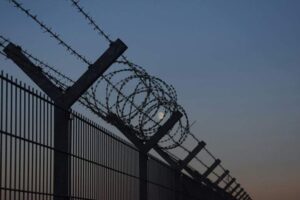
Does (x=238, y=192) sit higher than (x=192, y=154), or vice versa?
(x=238, y=192)

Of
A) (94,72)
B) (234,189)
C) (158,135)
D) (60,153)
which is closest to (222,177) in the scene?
(234,189)

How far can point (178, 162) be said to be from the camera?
58.4 ft

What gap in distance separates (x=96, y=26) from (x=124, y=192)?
282cm

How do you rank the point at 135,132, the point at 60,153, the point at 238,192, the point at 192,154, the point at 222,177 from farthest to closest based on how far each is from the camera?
the point at 238,192 < the point at 222,177 < the point at 192,154 < the point at 135,132 < the point at 60,153

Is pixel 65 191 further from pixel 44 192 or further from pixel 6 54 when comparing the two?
pixel 6 54

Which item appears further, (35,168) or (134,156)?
(134,156)

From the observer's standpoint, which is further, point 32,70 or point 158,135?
point 158,135

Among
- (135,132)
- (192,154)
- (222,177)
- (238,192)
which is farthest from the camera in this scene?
(238,192)

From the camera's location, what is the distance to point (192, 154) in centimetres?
1816

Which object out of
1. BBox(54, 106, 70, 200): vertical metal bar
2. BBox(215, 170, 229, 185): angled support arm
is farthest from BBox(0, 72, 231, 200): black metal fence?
BBox(215, 170, 229, 185): angled support arm

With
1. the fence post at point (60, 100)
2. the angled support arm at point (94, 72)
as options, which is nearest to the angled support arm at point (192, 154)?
the angled support arm at point (94, 72)

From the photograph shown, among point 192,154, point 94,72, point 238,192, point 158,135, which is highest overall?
point 238,192

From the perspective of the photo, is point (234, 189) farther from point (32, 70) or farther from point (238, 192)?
point (32, 70)

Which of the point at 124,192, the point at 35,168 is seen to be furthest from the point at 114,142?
the point at 35,168
